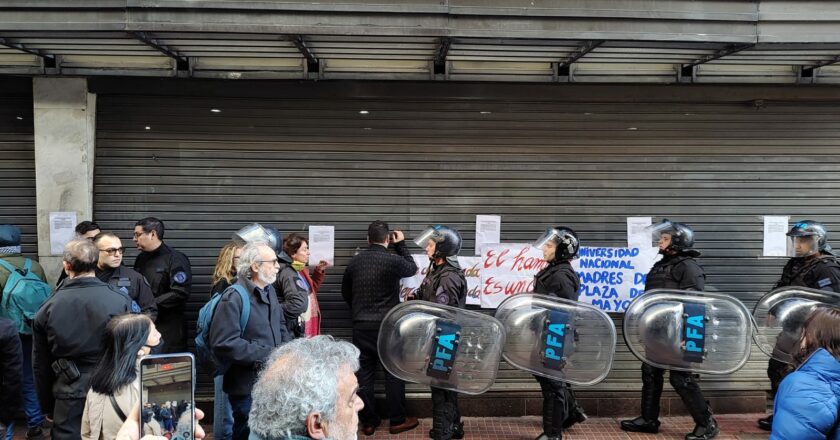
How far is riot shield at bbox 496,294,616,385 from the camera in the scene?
5.30 m

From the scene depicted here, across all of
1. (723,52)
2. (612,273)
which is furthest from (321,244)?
(723,52)

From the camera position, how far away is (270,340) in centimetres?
439

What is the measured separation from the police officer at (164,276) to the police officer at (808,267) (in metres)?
5.79

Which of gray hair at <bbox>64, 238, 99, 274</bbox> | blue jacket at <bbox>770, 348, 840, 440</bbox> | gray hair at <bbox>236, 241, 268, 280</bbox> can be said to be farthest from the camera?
gray hair at <bbox>236, 241, 268, 280</bbox>

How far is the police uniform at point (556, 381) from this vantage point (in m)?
5.62

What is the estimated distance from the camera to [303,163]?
6605 mm

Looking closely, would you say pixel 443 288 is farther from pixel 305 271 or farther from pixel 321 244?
pixel 321 244

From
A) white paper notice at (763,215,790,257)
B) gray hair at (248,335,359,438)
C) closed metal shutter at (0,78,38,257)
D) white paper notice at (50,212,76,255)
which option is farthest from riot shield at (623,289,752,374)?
closed metal shutter at (0,78,38,257)

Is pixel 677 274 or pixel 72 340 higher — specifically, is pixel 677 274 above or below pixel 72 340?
above

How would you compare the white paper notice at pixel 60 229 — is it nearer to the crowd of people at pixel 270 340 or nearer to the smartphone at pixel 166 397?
the crowd of people at pixel 270 340

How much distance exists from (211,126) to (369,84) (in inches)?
69.1

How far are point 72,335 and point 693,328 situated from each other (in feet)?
16.2

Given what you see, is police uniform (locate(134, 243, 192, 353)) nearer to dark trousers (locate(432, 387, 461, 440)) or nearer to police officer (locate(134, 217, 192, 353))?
police officer (locate(134, 217, 192, 353))

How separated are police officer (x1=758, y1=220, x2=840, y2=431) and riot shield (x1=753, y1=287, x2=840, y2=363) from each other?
38 centimetres
